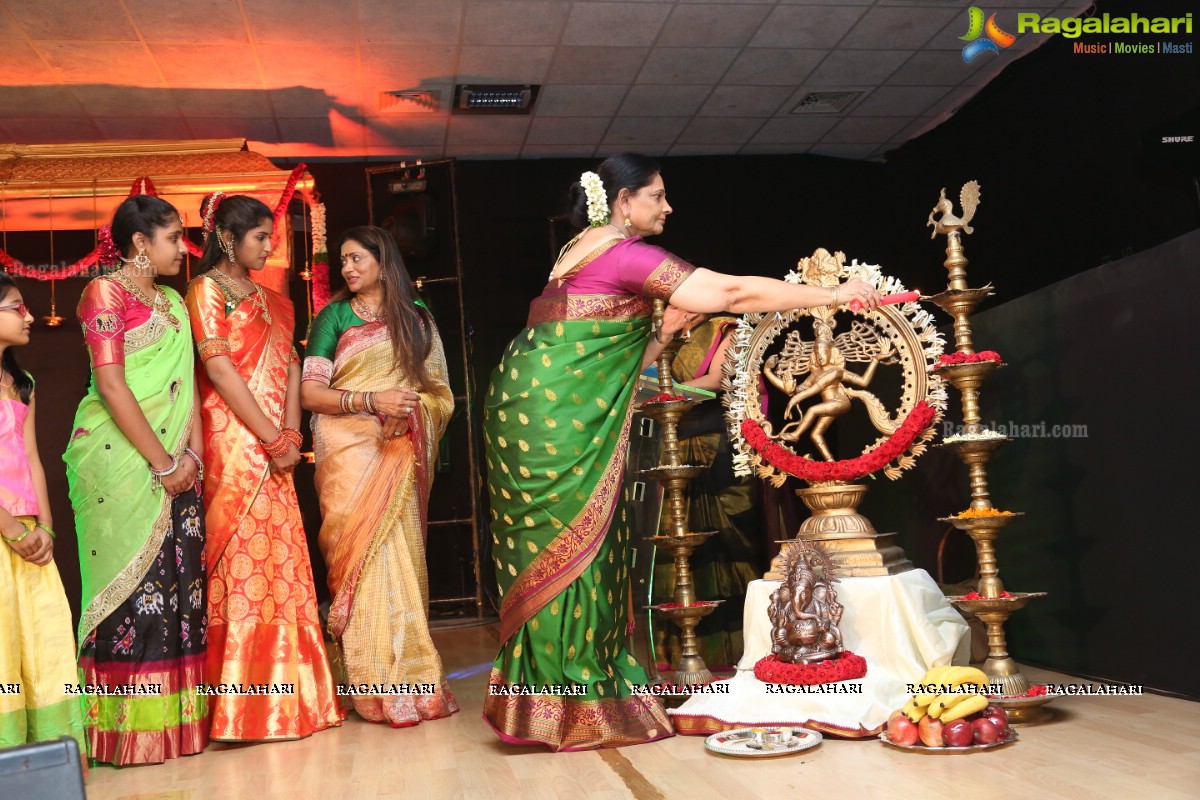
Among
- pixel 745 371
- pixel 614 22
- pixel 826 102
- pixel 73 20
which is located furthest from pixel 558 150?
pixel 745 371

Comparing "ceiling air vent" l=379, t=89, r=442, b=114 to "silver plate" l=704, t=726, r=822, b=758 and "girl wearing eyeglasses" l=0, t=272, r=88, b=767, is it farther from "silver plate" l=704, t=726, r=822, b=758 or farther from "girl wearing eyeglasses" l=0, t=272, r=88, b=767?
"silver plate" l=704, t=726, r=822, b=758

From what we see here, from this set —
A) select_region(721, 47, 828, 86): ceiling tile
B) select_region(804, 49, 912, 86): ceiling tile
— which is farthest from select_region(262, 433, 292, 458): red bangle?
select_region(804, 49, 912, 86): ceiling tile

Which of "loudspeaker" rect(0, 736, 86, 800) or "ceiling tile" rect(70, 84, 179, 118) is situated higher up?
"ceiling tile" rect(70, 84, 179, 118)

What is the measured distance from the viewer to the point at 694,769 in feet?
8.49

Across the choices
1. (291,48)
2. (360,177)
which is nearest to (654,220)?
(291,48)

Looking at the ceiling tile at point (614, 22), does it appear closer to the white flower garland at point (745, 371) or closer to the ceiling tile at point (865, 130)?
the ceiling tile at point (865, 130)

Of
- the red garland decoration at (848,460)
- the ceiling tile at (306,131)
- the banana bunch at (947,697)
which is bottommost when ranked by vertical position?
the banana bunch at (947,697)

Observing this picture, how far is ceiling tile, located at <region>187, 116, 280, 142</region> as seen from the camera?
21.2ft

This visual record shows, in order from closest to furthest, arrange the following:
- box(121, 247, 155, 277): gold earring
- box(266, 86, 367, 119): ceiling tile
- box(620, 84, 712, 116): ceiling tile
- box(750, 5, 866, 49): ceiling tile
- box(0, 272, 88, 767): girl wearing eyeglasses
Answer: box(0, 272, 88, 767): girl wearing eyeglasses
box(121, 247, 155, 277): gold earring
box(750, 5, 866, 49): ceiling tile
box(266, 86, 367, 119): ceiling tile
box(620, 84, 712, 116): ceiling tile

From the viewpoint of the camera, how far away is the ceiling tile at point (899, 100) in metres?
6.64

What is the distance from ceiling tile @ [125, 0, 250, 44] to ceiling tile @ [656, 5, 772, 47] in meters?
2.18

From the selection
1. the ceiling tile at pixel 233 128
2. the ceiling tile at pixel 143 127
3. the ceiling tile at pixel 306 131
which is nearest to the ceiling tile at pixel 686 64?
the ceiling tile at pixel 306 131

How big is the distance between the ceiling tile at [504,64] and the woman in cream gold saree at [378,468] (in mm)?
2343

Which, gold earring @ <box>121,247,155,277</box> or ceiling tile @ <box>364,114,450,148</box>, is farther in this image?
ceiling tile @ <box>364,114,450,148</box>
